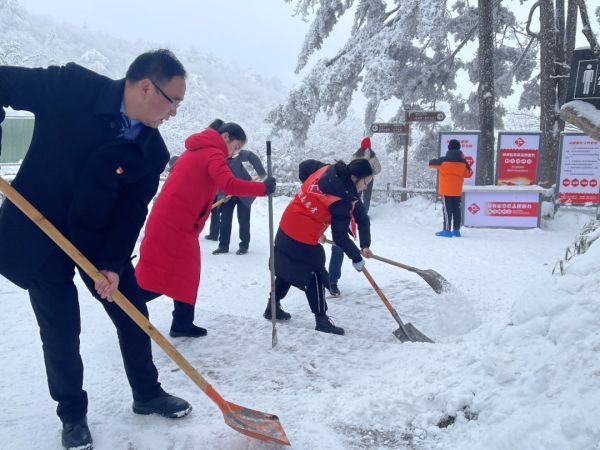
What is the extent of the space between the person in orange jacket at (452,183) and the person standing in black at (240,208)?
3.51 meters

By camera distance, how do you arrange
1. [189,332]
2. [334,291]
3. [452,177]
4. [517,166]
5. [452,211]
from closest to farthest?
[189,332] < [334,291] < [452,177] < [452,211] < [517,166]

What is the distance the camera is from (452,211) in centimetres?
944

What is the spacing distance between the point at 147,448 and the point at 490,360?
189 centimetres

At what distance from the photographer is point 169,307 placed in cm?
517

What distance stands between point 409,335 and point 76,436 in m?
2.73

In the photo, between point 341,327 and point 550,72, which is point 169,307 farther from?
point 550,72

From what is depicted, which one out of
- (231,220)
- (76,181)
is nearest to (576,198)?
(231,220)

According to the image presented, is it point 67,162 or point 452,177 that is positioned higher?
point 67,162

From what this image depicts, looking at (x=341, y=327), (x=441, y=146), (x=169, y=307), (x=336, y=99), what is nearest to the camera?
(x=341, y=327)

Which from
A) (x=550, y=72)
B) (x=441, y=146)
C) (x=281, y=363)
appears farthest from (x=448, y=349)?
(x=550, y=72)

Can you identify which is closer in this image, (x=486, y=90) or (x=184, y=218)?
(x=184, y=218)

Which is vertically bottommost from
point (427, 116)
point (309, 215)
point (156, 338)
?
point (156, 338)

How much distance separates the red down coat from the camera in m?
3.86

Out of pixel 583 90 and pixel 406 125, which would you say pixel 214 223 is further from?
pixel 583 90
